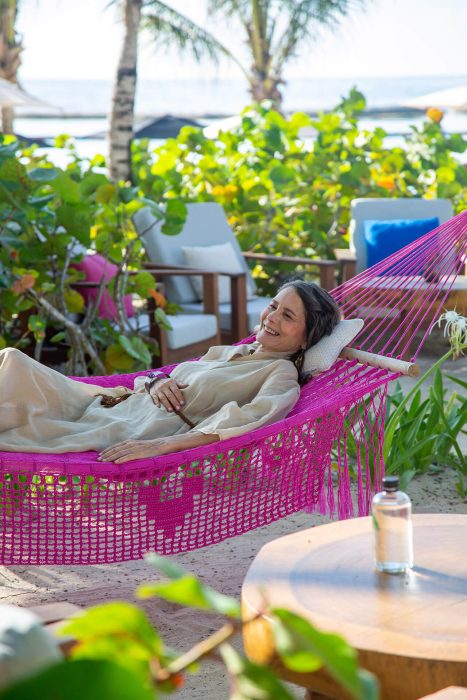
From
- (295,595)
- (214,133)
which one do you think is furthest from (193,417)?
(214,133)

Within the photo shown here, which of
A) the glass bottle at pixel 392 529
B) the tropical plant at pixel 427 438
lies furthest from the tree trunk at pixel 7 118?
the glass bottle at pixel 392 529

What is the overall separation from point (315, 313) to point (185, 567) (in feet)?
2.66

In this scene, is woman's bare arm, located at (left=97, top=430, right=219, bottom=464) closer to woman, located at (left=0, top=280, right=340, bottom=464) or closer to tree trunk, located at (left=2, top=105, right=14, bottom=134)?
woman, located at (left=0, top=280, right=340, bottom=464)

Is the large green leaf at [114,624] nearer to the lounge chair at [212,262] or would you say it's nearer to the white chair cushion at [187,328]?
the white chair cushion at [187,328]

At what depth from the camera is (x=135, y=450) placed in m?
2.48

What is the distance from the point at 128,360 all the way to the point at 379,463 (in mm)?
1537

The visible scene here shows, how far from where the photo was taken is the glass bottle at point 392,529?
1.81 meters

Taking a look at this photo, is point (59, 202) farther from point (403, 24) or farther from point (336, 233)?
point (403, 24)

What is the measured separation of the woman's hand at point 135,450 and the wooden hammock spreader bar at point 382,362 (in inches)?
25.5

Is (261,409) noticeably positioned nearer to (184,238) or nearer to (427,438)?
(427,438)

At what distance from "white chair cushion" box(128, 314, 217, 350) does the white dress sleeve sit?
5.83ft

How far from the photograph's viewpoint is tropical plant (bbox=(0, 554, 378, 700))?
551 mm

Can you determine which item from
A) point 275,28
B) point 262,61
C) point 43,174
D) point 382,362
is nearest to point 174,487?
point 382,362

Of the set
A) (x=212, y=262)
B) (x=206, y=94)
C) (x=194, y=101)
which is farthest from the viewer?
(x=206, y=94)
